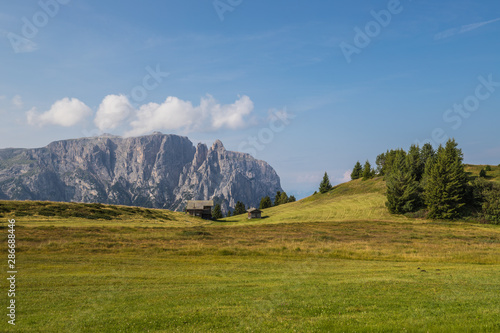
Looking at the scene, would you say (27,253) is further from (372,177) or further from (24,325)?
(372,177)

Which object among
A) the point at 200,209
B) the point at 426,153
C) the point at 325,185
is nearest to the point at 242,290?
the point at 426,153

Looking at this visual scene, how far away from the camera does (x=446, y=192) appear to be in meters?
88.4

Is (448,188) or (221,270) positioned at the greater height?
(448,188)

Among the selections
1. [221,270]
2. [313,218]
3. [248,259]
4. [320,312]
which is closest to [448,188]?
[313,218]

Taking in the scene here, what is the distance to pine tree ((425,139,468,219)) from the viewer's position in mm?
88062

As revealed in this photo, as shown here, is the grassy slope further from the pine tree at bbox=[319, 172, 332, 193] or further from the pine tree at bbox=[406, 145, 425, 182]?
the pine tree at bbox=[406, 145, 425, 182]

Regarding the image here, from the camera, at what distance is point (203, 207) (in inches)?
5581

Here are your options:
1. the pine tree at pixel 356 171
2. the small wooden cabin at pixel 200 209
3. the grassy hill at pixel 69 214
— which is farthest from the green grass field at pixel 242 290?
the pine tree at pixel 356 171

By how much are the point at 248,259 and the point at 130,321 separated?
21977mm

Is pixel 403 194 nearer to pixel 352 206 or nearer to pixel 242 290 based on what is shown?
pixel 352 206

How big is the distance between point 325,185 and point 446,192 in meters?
70.7

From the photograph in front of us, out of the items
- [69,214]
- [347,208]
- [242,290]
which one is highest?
[69,214]

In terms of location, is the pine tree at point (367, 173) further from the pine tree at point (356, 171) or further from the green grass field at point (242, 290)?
the green grass field at point (242, 290)

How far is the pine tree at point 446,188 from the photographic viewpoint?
88062 mm
